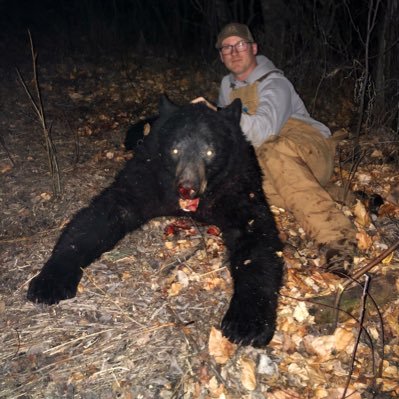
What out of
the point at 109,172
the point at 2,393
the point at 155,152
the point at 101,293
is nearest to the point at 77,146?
the point at 109,172

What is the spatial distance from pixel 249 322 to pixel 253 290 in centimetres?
25

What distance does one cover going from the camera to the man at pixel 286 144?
335 cm

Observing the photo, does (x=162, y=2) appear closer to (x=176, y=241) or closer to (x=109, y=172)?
(x=109, y=172)

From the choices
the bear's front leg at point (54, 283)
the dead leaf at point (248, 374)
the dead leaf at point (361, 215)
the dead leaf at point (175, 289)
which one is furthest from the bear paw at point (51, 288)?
the dead leaf at point (361, 215)

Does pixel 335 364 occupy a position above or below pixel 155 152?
below

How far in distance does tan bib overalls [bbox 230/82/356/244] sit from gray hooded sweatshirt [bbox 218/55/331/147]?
10cm

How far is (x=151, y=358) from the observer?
240 cm

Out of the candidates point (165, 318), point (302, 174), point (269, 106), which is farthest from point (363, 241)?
point (165, 318)

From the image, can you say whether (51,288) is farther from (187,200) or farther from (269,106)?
(269,106)

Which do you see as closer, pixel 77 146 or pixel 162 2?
pixel 77 146

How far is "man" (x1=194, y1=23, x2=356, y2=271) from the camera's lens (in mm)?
3348

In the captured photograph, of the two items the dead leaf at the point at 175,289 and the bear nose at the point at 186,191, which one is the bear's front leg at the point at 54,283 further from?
the bear nose at the point at 186,191

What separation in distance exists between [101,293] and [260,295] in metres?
1.07

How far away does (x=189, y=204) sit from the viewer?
333cm
